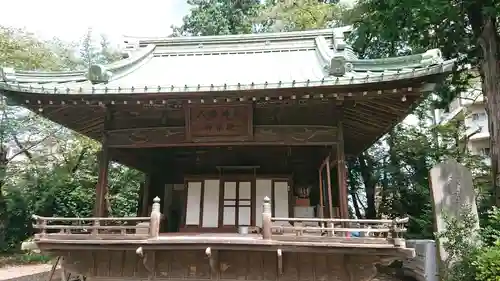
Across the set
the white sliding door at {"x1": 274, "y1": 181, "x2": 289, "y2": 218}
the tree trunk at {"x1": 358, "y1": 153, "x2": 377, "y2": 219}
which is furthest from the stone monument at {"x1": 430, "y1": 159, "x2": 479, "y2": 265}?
the tree trunk at {"x1": 358, "y1": 153, "x2": 377, "y2": 219}

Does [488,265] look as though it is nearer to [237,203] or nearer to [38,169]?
[237,203]

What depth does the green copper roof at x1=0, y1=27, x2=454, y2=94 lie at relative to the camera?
7.68 metres

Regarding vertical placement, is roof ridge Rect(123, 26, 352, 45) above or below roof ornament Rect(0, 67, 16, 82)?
above

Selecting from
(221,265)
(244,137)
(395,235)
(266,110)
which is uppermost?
(266,110)

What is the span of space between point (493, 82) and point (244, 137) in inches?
282

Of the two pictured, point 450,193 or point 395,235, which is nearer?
point 395,235

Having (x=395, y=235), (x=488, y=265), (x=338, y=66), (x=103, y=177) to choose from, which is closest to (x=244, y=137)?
(x=338, y=66)

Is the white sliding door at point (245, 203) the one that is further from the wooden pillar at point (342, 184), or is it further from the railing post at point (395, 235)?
the railing post at point (395, 235)

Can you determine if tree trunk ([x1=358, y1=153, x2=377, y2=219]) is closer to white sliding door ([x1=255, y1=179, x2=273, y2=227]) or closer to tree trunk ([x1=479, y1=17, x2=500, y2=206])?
tree trunk ([x1=479, y1=17, x2=500, y2=206])

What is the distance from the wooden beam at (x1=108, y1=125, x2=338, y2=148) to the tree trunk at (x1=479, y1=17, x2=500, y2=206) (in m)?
4.95

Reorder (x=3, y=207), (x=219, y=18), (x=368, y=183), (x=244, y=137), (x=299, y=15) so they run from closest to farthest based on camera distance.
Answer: (x=244, y=137) < (x=368, y=183) < (x=3, y=207) < (x=299, y=15) < (x=219, y=18)

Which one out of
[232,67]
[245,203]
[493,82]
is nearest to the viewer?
[493,82]

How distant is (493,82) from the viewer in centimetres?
1063

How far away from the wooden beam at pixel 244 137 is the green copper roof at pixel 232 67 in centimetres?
113
